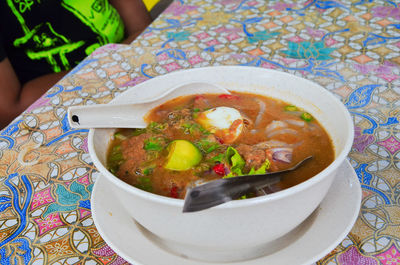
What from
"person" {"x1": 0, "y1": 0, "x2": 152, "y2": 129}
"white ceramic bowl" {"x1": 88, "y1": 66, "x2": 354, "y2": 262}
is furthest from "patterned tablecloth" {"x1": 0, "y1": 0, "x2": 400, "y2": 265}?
"person" {"x1": 0, "y1": 0, "x2": 152, "y2": 129}

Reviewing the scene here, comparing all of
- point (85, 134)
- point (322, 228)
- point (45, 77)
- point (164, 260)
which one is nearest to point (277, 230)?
point (322, 228)

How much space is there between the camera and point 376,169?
134 centimetres

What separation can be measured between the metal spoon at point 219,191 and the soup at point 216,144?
0.05 m

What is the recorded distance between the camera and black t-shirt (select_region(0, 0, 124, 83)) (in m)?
2.54

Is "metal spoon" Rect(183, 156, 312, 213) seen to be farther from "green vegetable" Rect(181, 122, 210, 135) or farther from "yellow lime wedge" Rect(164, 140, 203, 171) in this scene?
"green vegetable" Rect(181, 122, 210, 135)

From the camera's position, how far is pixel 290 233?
1.05m

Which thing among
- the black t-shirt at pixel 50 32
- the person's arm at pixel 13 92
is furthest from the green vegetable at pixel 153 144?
the black t-shirt at pixel 50 32

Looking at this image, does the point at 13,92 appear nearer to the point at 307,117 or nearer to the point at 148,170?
the point at 148,170

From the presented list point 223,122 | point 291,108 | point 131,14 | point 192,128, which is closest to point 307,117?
point 291,108

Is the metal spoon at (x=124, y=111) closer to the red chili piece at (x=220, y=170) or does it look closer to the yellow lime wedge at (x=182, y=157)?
the yellow lime wedge at (x=182, y=157)

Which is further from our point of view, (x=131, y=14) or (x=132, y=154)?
(x=131, y=14)

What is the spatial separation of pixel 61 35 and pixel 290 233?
2297 millimetres

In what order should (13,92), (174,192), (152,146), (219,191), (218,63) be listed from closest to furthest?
1. (219,191)
2. (174,192)
3. (152,146)
4. (218,63)
5. (13,92)

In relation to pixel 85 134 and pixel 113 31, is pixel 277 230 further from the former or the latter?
pixel 113 31
